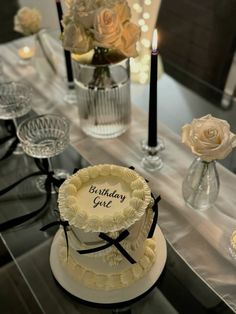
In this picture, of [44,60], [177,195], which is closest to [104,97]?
[177,195]

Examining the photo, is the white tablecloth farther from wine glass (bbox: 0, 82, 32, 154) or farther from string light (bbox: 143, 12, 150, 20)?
string light (bbox: 143, 12, 150, 20)

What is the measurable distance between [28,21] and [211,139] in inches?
31.4

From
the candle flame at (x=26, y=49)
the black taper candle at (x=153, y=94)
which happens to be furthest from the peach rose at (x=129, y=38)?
the candle flame at (x=26, y=49)

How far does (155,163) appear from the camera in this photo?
3.38 feet

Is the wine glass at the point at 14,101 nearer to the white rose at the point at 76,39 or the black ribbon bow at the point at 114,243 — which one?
the white rose at the point at 76,39

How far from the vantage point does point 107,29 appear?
893mm

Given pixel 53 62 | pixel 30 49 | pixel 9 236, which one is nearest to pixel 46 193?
pixel 9 236

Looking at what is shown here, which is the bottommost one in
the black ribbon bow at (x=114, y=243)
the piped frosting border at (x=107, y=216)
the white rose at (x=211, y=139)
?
the black ribbon bow at (x=114, y=243)

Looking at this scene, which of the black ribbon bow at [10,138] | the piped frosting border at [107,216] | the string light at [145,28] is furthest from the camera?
the string light at [145,28]

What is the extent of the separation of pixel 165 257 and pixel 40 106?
26.6 inches

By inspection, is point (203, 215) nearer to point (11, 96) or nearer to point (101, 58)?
point (101, 58)

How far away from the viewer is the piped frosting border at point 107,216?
661 millimetres

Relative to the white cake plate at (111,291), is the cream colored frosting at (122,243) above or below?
above

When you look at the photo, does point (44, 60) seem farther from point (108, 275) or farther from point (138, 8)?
point (108, 275)
